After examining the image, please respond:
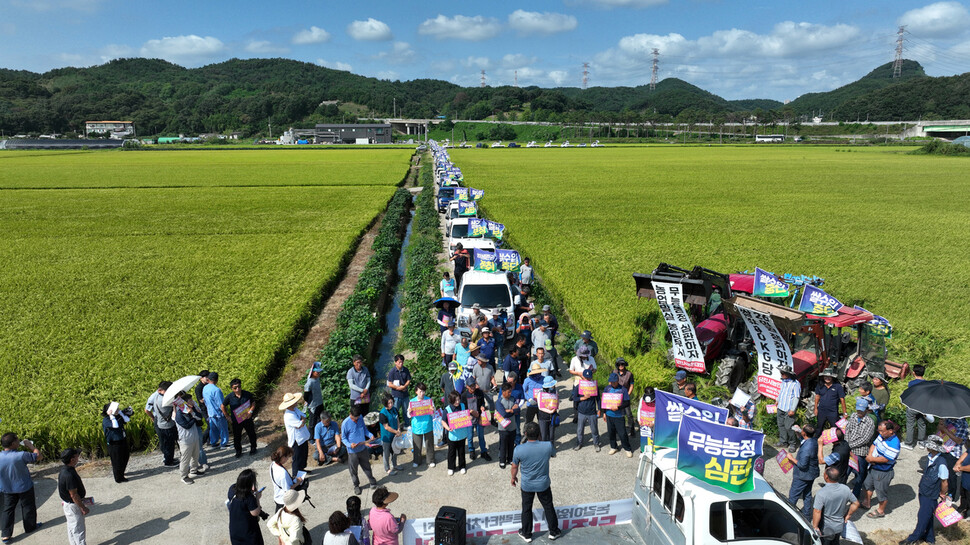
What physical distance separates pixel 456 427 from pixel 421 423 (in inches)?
28.5

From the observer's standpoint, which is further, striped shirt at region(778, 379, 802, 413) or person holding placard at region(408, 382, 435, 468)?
striped shirt at region(778, 379, 802, 413)

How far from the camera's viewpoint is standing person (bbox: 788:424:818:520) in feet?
26.1

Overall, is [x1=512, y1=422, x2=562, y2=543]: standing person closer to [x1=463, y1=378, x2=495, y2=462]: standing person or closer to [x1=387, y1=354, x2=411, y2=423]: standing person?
[x1=463, y1=378, x2=495, y2=462]: standing person

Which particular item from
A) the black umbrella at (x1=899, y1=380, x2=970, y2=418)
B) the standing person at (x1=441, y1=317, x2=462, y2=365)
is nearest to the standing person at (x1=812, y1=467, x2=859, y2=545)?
the black umbrella at (x1=899, y1=380, x2=970, y2=418)

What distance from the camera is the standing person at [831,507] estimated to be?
7.16 meters

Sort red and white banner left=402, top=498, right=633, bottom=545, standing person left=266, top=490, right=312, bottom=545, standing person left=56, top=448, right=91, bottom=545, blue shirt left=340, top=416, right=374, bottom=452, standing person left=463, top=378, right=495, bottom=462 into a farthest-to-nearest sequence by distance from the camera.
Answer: standing person left=463, top=378, right=495, bottom=462, blue shirt left=340, top=416, right=374, bottom=452, red and white banner left=402, top=498, right=633, bottom=545, standing person left=56, top=448, right=91, bottom=545, standing person left=266, top=490, right=312, bottom=545

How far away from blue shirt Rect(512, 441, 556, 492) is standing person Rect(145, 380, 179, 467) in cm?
640

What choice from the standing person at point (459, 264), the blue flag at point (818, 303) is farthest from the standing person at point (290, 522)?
the standing person at point (459, 264)

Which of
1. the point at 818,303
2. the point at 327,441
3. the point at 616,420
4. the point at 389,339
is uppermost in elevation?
the point at 818,303

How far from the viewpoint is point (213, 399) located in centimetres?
1047

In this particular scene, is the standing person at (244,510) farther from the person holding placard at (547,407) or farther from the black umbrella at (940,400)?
the black umbrella at (940,400)

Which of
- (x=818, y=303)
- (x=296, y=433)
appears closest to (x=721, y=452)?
(x=296, y=433)

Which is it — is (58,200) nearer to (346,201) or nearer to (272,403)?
(346,201)

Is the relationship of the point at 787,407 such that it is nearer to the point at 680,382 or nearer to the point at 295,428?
the point at 680,382
